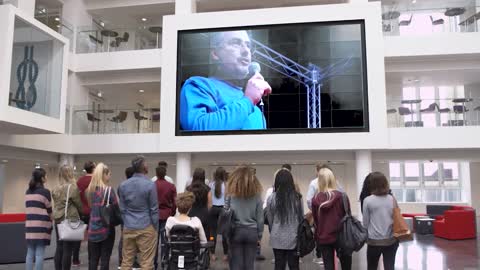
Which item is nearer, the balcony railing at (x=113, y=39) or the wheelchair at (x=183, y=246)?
the wheelchair at (x=183, y=246)

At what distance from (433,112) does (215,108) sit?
6.85 metres

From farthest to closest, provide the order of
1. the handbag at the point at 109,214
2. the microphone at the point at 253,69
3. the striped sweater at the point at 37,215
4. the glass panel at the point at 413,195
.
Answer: the glass panel at the point at 413,195
the microphone at the point at 253,69
the striped sweater at the point at 37,215
the handbag at the point at 109,214

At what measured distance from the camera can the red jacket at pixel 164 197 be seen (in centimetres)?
653

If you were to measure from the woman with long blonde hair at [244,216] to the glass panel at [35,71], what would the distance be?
7694mm

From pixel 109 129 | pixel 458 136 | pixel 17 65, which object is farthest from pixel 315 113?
pixel 17 65

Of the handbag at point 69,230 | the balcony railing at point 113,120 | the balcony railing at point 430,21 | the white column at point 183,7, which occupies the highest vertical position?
the white column at point 183,7

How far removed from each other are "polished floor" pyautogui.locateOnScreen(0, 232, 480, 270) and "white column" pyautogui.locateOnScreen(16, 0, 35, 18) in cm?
784

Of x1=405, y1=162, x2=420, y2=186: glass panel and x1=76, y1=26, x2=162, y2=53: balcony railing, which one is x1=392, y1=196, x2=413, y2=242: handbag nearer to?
x1=76, y1=26, x2=162, y2=53: balcony railing

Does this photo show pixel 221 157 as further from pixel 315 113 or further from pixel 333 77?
pixel 333 77

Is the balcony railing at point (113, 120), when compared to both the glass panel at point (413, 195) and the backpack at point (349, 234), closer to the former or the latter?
the backpack at point (349, 234)

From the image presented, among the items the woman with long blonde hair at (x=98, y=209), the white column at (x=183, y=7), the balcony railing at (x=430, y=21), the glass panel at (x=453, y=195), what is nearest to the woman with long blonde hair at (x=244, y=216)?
the woman with long blonde hair at (x=98, y=209)

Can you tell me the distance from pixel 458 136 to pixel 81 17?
1456 centimetres

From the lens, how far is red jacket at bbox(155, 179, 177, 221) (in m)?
6.53

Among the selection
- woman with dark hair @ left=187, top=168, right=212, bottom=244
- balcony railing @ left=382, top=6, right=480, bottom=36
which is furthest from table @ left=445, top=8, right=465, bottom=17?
woman with dark hair @ left=187, top=168, right=212, bottom=244
